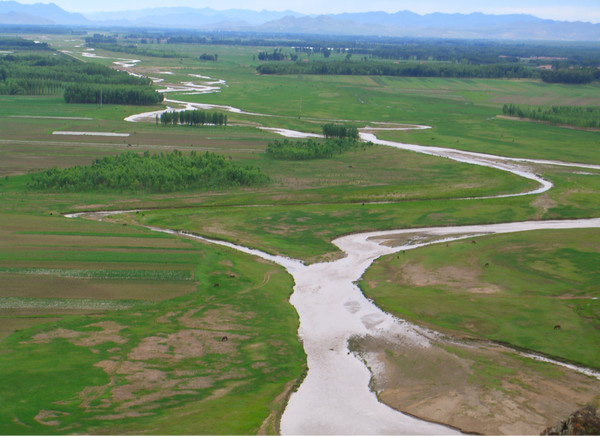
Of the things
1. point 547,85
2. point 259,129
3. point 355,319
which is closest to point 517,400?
point 355,319

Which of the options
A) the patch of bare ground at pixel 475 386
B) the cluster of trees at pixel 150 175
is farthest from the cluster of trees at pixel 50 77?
the patch of bare ground at pixel 475 386

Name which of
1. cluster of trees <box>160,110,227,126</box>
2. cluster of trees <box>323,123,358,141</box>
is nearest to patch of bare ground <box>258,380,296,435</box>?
cluster of trees <box>323,123,358,141</box>

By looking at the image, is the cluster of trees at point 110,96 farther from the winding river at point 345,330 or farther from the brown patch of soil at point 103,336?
the brown patch of soil at point 103,336

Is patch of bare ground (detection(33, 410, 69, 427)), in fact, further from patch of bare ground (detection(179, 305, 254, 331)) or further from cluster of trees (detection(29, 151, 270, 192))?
cluster of trees (detection(29, 151, 270, 192))

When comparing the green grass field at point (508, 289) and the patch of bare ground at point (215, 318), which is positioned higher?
the green grass field at point (508, 289)

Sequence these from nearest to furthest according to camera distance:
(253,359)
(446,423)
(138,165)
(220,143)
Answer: (446,423) → (253,359) → (138,165) → (220,143)

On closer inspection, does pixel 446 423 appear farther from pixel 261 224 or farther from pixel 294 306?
pixel 261 224
